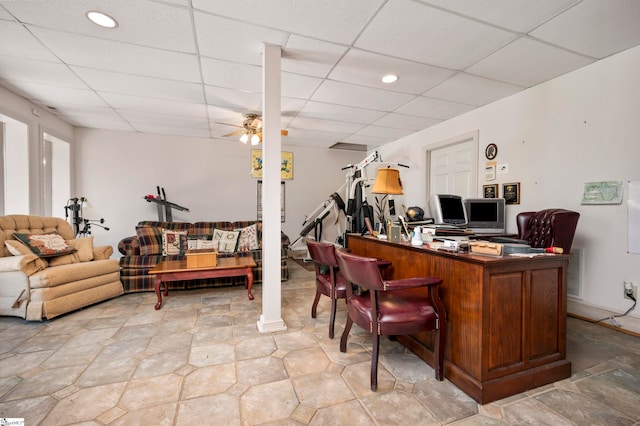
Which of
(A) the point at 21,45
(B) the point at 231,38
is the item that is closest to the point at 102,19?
(B) the point at 231,38

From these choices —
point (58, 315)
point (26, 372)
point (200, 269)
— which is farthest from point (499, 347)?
point (58, 315)

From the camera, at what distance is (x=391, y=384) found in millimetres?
1615

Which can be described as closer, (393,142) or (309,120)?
(309,120)

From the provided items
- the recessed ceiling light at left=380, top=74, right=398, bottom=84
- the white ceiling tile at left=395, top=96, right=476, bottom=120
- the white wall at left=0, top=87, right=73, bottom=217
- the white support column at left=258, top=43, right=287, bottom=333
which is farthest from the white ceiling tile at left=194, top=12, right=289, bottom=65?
the white wall at left=0, top=87, right=73, bottom=217

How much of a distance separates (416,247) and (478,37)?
1849mm

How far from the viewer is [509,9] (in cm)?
188

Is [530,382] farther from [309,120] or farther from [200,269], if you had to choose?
[309,120]

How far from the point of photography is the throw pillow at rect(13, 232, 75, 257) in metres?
2.70

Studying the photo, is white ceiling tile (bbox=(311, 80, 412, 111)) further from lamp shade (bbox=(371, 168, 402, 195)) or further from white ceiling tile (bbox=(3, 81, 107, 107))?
white ceiling tile (bbox=(3, 81, 107, 107))

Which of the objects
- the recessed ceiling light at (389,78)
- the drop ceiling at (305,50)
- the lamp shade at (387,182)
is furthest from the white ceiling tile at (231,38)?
the lamp shade at (387,182)

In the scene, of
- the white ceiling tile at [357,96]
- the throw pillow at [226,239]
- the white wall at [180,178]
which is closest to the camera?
the white ceiling tile at [357,96]

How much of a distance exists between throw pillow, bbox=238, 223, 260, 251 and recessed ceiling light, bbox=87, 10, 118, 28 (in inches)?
113

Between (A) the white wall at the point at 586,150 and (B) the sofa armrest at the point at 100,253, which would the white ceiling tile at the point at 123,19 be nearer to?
(B) the sofa armrest at the point at 100,253

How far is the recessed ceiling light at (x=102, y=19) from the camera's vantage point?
1.93m
